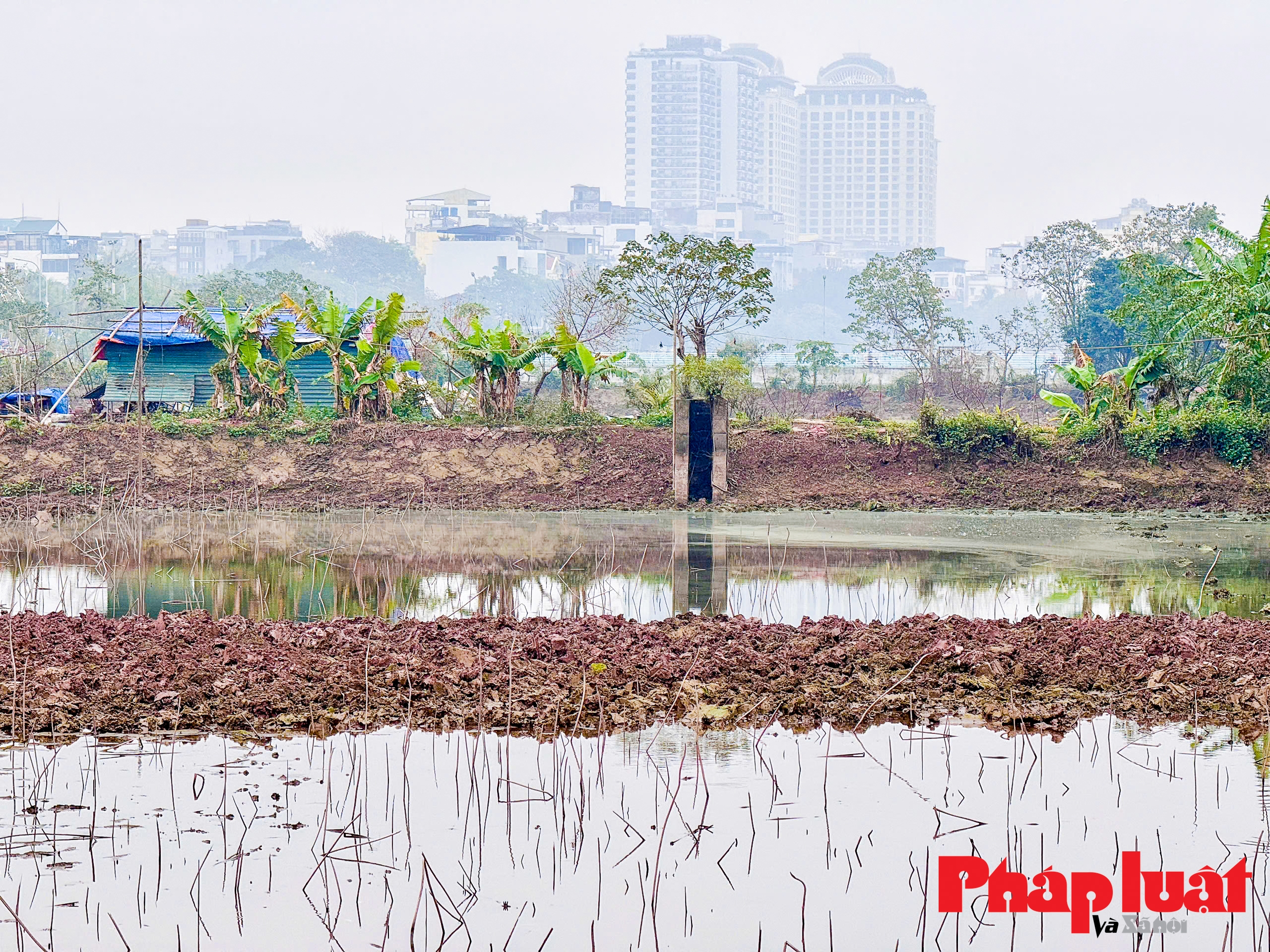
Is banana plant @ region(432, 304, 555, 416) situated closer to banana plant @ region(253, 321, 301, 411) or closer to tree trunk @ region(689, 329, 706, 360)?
banana plant @ region(253, 321, 301, 411)

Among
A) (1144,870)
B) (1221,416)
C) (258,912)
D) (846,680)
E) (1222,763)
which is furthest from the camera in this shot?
(1221,416)

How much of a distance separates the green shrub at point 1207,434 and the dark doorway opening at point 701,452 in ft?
24.9

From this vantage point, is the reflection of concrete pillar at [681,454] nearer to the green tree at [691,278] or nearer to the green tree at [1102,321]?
the green tree at [691,278]

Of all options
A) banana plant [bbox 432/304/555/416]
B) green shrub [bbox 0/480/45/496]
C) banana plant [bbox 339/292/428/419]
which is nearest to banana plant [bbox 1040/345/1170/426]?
banana plant [bbox 432/304/555/416]

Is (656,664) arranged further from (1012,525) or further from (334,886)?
(1012,525)

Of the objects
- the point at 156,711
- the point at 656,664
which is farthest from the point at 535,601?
the point at 156,711

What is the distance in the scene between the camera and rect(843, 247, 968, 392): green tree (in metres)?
48.0

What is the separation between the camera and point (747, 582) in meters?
14.4

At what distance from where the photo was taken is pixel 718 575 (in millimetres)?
15086

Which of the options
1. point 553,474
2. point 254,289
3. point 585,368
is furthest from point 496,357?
point 254,289

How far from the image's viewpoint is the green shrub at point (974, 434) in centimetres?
2423

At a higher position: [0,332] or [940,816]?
[0,332]

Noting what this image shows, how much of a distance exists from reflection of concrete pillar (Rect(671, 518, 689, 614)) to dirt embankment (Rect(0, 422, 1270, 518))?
43.0 inches

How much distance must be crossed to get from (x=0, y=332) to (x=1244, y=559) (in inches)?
1799
